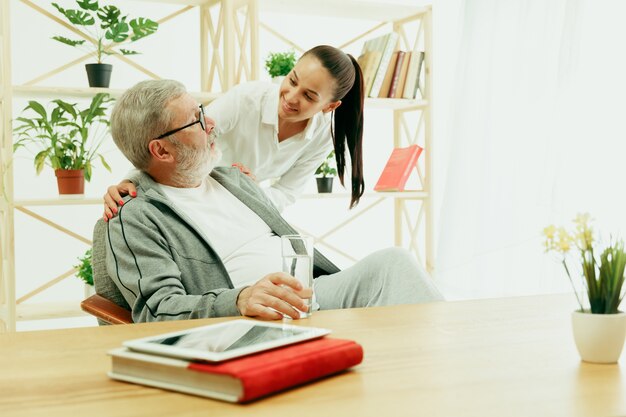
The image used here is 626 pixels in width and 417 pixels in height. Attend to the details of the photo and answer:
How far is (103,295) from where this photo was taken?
1809 millimetres

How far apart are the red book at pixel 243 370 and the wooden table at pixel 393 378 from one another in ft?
0.05

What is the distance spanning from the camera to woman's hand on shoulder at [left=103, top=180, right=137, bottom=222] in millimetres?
1834

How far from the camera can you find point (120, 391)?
0.94 metres

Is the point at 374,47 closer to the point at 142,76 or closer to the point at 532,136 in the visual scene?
the point at 532,136

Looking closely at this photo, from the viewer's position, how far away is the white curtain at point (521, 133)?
3096 millimetres

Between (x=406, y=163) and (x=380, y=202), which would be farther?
(x=380, y=202)

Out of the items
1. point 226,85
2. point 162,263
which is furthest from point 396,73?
point 162,263

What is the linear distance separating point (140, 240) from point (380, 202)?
2.48 meters

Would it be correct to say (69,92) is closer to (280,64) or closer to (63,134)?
(63,134)

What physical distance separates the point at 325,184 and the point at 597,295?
8.20 ft

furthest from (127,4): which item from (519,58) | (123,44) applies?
(519,58)

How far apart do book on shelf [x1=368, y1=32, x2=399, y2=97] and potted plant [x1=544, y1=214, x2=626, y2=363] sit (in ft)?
8.31

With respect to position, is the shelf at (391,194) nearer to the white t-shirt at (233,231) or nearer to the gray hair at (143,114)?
the white t-shirt at (233,231)

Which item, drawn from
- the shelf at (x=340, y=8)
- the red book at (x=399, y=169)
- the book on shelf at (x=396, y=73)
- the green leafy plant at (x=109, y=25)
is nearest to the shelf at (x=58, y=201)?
the green leafy plant at (x=109, y=25)
